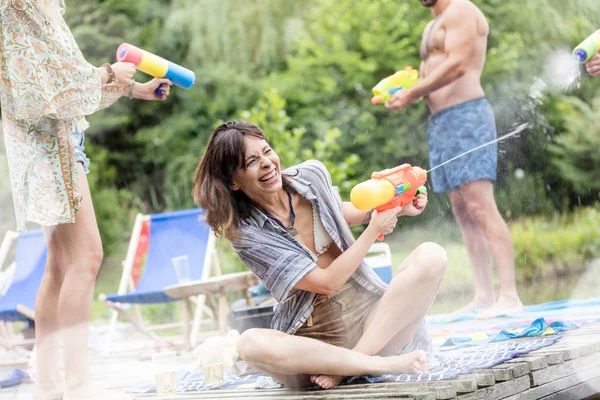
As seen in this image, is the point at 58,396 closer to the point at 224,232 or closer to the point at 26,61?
the point at 224,232

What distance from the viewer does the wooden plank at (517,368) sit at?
1.69m

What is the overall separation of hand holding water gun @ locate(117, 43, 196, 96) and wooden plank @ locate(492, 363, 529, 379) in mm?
1104

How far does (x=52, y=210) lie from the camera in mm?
1697

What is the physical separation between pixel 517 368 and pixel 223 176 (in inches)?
30.0

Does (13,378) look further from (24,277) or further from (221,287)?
(24,277)

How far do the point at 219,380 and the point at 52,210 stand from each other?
0.71 meters

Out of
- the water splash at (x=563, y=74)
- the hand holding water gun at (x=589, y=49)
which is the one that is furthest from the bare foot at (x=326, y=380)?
the water splash at (x=563, y=74)

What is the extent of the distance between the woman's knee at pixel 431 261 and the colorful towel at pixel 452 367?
0.69 ft

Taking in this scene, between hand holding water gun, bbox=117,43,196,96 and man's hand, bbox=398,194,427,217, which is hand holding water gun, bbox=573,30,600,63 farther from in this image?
hand holding water gun, bbox=117,43,196,96

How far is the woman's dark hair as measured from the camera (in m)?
1.75

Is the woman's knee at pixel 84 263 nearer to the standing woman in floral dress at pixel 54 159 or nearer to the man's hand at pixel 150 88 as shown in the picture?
the standing woman in floral dress at pixel 54 159

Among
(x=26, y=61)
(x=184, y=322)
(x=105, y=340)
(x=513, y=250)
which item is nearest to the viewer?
(x=26, y=61)

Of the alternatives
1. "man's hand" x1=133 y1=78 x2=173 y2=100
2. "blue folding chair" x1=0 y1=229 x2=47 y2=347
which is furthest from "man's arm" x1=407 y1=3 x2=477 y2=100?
"blue folding chair" x1=0 y1=229 x2=47 y2=347

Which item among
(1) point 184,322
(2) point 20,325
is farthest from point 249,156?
(2) point 20,325
